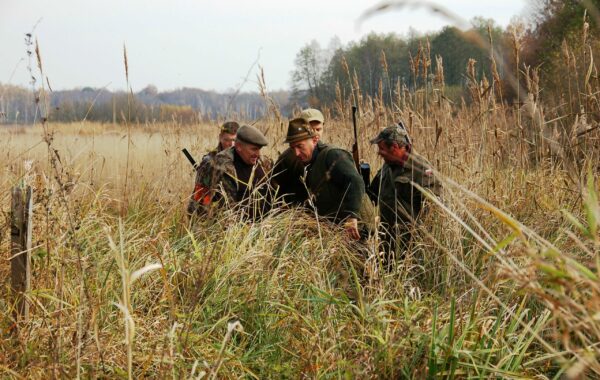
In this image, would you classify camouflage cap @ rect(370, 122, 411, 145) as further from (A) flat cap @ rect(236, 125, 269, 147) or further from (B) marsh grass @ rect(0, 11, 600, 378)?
(A) flat cap @ rect(236, 125, 269, 147)

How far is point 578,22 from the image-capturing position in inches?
778

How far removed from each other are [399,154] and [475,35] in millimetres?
3441

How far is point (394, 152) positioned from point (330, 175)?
1.65ft

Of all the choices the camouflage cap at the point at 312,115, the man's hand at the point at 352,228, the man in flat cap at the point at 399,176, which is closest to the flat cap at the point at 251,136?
the camouflage cap at the point at 312,115

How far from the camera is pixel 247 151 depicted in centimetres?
507

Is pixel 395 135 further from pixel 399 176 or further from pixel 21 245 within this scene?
pixel 21 245

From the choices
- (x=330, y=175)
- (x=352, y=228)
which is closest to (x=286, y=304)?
(x=352, y=228)

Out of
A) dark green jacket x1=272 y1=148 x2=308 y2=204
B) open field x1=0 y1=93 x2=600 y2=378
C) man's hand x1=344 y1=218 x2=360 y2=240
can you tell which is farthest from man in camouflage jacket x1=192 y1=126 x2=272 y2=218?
man's hand x1=344 y1=218 x2=360 y2=240

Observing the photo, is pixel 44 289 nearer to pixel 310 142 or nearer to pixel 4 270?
pixel 4 270

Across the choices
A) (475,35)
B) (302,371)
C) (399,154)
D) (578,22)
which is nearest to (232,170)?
(399,154)

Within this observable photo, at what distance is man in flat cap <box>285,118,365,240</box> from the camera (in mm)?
4578

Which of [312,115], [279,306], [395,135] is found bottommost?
[279,306]

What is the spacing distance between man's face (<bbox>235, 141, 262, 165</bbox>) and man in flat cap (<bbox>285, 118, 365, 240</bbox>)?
0.30 meters

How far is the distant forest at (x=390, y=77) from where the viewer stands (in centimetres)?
399
